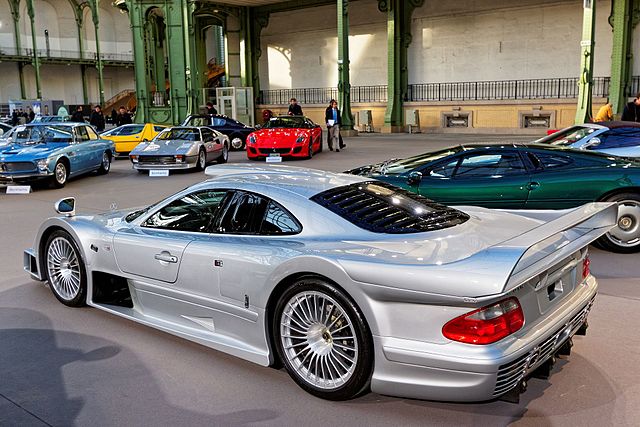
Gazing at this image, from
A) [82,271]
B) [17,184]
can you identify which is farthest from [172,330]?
[17,184]

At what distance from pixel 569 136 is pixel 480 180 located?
5150 mm

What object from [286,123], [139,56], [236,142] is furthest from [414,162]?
[139,56]

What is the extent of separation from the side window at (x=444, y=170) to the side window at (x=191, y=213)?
13.0 ft

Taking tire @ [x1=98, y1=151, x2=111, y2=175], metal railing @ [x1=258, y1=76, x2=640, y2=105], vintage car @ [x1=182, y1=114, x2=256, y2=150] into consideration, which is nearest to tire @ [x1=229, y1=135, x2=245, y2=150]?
vintage car @ [x1=182, y1=114, x2=256, y2=150]

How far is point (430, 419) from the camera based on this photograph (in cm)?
345

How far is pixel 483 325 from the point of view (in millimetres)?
A: 3100

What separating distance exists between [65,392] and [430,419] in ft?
7.44

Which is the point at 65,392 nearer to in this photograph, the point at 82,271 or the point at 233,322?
the point at 233,322

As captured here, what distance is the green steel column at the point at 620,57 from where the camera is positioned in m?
25.9

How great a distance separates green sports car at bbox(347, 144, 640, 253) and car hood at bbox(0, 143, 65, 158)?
29.3 ft

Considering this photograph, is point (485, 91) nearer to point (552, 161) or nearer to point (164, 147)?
point (164, 147)

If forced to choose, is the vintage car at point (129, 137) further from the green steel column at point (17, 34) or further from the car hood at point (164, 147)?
the green steel column at point (17, 34)

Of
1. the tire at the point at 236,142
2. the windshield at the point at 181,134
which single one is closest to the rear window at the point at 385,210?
the windshield at the point at 181,134

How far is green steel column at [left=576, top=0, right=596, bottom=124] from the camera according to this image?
2134 centimetres
